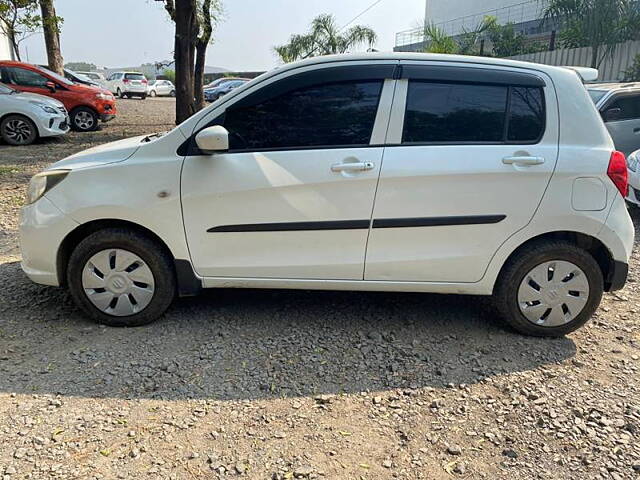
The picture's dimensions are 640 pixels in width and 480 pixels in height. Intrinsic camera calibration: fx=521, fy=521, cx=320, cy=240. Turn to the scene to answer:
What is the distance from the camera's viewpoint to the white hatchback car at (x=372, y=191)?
10.7 feet

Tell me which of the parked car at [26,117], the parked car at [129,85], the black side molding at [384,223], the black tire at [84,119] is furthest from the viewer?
the parked car at [129,85]

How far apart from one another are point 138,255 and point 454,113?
7.40ft

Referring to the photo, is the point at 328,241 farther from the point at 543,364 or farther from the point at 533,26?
the point at 533,26

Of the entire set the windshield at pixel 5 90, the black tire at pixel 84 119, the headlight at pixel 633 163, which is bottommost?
the headlight at pixel 633 163

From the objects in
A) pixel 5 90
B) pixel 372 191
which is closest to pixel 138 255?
pixel 372 191

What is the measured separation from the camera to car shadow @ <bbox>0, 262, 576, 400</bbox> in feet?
9.82

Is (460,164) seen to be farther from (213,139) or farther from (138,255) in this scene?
(138,255)

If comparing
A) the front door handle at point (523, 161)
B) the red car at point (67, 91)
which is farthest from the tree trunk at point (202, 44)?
the front door handle at point (523, 161)

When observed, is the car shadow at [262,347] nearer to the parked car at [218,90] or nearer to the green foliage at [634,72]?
the green foliage at [634,72]

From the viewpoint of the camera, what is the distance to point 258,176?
3.29 metres

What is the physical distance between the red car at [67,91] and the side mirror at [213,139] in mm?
10799

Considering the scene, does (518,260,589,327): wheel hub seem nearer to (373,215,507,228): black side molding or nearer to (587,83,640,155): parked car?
(373,215,507,228): black side molding

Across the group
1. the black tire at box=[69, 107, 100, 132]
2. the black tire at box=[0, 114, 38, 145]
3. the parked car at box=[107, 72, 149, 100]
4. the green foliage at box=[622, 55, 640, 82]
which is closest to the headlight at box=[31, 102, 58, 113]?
the black tire at box=[0, 114, 38, 145]

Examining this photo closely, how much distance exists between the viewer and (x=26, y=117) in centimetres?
1055
